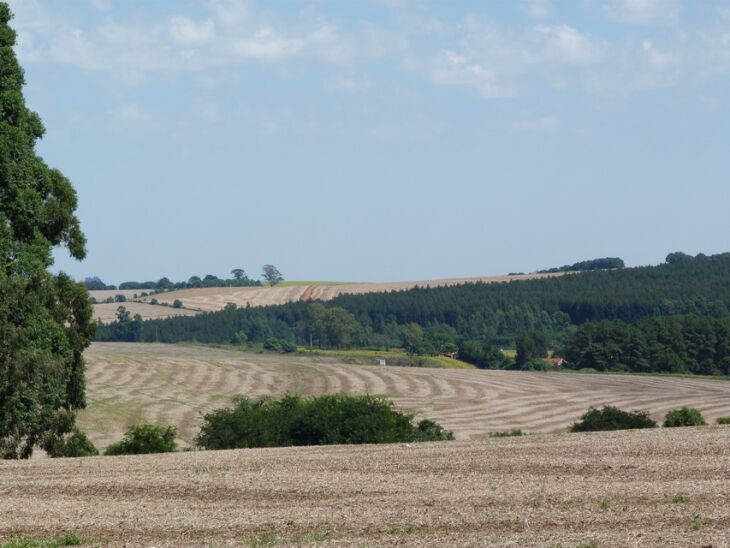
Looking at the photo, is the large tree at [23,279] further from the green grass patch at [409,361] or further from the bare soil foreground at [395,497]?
the green grass patch at [409,361]

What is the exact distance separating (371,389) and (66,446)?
2261 inches

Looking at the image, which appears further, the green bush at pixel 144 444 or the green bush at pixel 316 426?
the green bush at pixel 144 444

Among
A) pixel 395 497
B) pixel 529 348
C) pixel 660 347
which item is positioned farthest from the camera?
pixel 529 348

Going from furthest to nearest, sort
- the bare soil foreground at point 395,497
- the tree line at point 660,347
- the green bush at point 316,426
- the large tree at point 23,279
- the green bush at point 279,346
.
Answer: the green bush at point 279,346 < the tree line at point 660,347 < the green bush at point 316,426 < the large tree at point 23,279 < the bare soil foreground at point 395,497

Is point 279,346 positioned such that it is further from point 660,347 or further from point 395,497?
point 395,497

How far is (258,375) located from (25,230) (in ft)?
236

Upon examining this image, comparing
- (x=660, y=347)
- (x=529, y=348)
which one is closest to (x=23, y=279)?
(x=660, y=347)

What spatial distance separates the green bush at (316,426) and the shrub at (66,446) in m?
4.50

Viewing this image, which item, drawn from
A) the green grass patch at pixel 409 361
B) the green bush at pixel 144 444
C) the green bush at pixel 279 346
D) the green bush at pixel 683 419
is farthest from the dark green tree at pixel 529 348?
the green bush at pixel 144 444

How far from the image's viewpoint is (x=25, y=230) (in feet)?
116

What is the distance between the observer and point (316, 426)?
134 ft

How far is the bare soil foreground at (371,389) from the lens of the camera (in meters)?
78.2

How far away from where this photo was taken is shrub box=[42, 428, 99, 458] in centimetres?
4025

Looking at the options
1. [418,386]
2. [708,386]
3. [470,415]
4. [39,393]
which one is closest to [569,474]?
[39,393]
